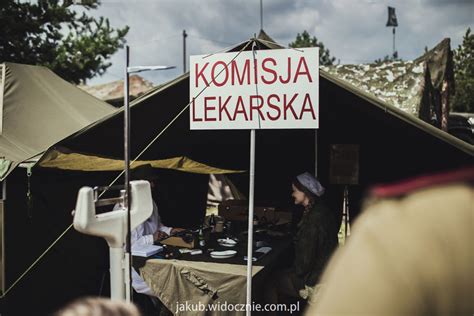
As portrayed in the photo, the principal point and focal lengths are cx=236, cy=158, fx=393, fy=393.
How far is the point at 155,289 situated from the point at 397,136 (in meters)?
2.99

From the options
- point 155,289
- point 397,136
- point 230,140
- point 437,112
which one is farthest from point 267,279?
point 437,112

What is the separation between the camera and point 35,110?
16.4ft

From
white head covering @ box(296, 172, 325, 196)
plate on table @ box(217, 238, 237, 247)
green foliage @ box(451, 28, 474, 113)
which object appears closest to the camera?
white head covering @ box(296, 172, 325, 196)

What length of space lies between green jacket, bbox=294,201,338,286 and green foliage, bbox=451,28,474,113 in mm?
24035

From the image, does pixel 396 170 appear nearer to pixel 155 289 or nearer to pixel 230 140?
pixel 230 140

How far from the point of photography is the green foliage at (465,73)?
926 inches

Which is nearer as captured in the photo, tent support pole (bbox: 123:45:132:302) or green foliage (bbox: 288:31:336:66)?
tent support pole (bbox: 123:45:132:302)

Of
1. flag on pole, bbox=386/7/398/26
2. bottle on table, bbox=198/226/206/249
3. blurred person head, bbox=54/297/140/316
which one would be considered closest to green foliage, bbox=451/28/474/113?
flag on pole, bbox=386/7/398/26

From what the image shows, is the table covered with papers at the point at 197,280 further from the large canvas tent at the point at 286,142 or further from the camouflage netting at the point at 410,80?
the camouflage netting at the point at 410,80

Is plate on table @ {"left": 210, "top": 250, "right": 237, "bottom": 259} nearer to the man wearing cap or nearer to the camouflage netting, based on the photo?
the man wearing cap

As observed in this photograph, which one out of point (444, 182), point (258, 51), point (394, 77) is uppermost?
point (394, 77)

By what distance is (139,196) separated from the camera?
2.69 metres

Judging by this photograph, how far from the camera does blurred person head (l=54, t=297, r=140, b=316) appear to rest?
0.83 m

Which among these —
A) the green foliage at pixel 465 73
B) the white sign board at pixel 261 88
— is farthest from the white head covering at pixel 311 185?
the green foliage at pixel 465 73
